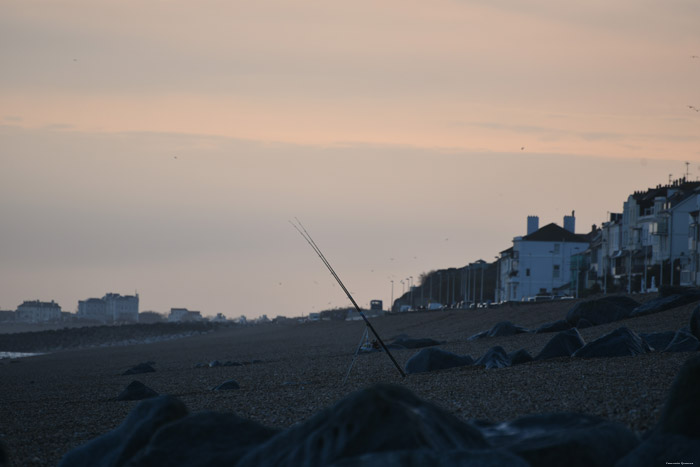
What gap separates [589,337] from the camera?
20.3 metres

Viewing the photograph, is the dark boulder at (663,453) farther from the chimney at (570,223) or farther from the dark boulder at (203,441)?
the chimney at (570,223)

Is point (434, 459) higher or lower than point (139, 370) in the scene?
higher

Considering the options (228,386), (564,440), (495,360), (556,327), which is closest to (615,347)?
(495,360)

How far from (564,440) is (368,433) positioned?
51.5 inches

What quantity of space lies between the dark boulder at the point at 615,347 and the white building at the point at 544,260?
86.9 m

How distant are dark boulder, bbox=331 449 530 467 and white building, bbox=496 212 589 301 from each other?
96.4 metres

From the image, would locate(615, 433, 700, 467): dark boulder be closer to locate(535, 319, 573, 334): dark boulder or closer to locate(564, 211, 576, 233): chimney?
locate(535, 319, 573, 334): dark boulder

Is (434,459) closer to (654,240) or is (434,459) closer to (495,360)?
(495,360)

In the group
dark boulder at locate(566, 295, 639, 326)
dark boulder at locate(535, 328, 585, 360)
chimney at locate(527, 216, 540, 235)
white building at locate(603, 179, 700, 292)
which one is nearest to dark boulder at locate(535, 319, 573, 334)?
dark boulder at locate(566, 295, 639, 326)

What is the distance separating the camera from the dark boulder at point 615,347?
1379 cm

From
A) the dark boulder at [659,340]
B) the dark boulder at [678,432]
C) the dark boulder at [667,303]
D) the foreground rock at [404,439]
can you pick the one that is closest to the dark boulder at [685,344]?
the dark boulder at [659,340]

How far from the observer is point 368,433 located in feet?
18.3

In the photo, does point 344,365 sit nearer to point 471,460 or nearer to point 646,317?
point 646,317

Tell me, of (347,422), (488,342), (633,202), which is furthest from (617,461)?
(633,202)
